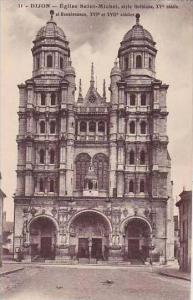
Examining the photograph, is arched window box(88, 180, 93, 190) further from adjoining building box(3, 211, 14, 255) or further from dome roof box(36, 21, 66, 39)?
dome roof box(36, 21, 66, 39)

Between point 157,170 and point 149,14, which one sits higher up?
point 149,14

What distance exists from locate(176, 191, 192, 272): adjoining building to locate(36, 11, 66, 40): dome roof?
2.70 meters

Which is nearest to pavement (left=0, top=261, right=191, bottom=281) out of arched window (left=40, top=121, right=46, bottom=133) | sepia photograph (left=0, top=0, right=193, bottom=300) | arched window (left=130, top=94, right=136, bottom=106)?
sepia photograph (left=0, top=0, right=193, bottom=300)

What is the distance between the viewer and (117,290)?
8219 millimetres

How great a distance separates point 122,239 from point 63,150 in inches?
77.9

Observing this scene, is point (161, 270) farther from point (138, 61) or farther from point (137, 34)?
point (138, 61)

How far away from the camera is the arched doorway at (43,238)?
480 inches

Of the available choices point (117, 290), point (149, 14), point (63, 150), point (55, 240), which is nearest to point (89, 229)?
point (55, 240)

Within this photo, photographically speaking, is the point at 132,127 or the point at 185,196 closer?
the point at 185,196

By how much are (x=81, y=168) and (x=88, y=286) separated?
14.9 ft

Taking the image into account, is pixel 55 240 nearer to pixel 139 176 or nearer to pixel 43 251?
pixel 43 251

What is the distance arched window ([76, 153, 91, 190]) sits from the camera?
12.7 meters

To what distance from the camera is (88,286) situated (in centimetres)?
843

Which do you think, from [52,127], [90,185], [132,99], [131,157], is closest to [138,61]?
[132,99]
